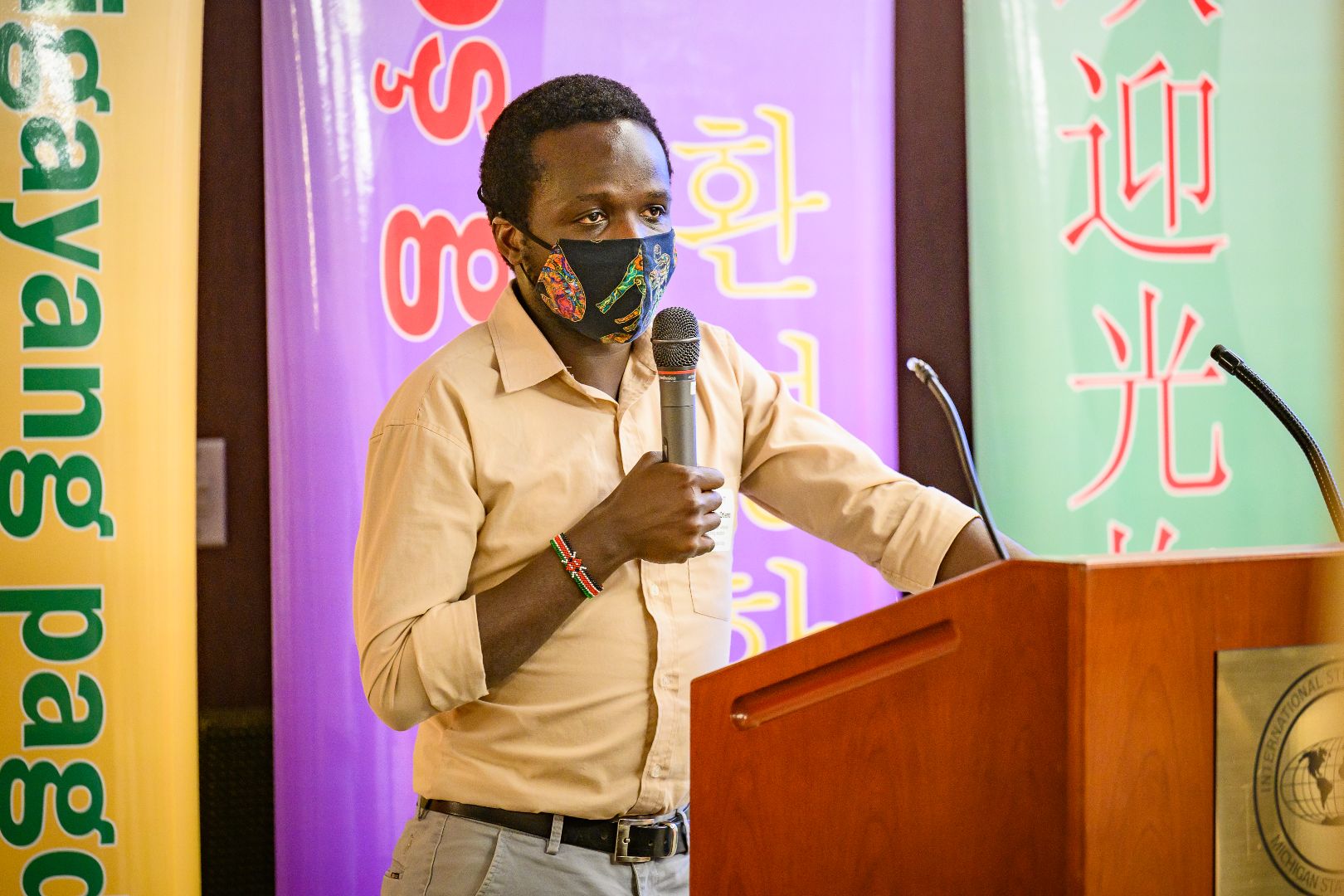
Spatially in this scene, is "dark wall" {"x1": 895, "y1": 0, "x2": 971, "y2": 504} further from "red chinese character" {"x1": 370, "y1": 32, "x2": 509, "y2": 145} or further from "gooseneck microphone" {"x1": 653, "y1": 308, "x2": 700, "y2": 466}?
"gooseneck microphone" {"x1": 653, "y1": 308, "x2": 700, "y2": 466}

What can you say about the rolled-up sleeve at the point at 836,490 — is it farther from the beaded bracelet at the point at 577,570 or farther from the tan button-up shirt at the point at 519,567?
the beaded bracelet at the point at 577,570

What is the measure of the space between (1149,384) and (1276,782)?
191cm

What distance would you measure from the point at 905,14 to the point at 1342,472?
63.0 inches

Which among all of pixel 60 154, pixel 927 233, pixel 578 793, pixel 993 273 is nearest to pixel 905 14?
pixel 927 233

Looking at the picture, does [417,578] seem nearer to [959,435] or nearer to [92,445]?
[959,435]

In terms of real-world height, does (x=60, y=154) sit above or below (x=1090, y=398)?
above

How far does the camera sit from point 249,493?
9.50 feet

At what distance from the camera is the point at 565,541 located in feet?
4.59

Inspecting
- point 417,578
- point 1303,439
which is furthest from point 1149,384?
point 417,578

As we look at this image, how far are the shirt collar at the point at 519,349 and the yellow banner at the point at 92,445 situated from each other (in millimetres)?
1150

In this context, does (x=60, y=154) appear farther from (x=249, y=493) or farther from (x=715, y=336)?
(x=715, y=336)

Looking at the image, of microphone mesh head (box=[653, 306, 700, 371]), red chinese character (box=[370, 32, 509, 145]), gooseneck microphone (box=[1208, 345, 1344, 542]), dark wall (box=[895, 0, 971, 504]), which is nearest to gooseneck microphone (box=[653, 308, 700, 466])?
microphone mesh head (box=[653, 306, 700, 371])

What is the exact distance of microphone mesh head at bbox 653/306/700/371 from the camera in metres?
1.43

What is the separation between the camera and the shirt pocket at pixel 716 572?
5.15 ft
